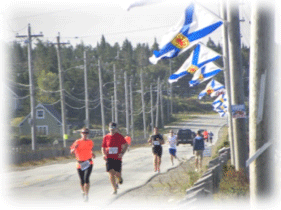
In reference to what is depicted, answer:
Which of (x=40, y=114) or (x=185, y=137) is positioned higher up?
(x=40, y=114)

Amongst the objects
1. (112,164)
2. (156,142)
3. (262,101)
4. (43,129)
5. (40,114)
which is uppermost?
(40,114)

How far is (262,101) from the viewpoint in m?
7.96

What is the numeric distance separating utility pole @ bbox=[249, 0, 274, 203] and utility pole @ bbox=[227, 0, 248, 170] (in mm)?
9486

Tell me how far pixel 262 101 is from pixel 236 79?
33.3 ft

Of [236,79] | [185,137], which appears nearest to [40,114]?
[185,137]

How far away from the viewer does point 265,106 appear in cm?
802

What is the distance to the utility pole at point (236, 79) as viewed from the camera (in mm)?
17562

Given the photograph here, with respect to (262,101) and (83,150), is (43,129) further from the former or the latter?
(262,101)

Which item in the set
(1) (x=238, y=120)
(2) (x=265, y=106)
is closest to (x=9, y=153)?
(1) (x=238, y=120)

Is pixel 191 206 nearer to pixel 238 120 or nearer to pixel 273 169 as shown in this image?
pixel 273 169

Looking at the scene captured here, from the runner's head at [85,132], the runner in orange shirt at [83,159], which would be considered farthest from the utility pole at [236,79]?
the runner in orange shirt at [83,159]

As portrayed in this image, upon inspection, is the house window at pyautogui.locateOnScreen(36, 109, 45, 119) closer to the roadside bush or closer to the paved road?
the paved road

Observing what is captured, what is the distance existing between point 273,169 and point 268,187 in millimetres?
246

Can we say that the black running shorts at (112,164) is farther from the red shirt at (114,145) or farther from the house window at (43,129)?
the house window at (43,129)
